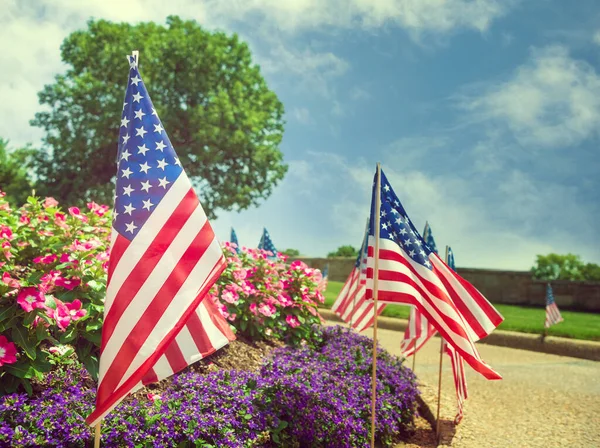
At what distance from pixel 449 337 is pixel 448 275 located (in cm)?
62

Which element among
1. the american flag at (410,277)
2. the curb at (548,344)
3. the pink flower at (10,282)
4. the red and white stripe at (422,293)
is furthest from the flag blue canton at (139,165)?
the curb at (548,344)

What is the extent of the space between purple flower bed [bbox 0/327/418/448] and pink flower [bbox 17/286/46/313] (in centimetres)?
56

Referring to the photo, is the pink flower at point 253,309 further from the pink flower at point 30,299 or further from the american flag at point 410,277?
the pink flower at point 30,299

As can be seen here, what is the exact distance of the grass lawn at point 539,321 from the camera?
1137cm

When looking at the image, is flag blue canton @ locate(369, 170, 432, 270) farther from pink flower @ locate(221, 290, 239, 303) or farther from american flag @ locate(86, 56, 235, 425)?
pink flower @ locate(221, 290, 239, 303)

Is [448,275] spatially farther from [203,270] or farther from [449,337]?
[203,270]

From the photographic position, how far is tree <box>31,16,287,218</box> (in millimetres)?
24938

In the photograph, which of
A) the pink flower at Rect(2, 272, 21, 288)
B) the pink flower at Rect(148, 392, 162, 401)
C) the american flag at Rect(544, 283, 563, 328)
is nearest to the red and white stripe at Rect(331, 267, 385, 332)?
the pink flower at Rect(148, 392, 162, 401)

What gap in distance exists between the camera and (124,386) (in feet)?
9.69

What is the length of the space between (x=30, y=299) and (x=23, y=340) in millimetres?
283

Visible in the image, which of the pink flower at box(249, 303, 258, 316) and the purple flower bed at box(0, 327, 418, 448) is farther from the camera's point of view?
the pink flower at box(249, 303, 258, 316)

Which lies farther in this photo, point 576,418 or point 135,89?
point 576,418

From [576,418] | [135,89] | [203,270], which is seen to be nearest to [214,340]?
[203,270]

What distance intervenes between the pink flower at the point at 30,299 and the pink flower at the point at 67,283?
44 centimetres
